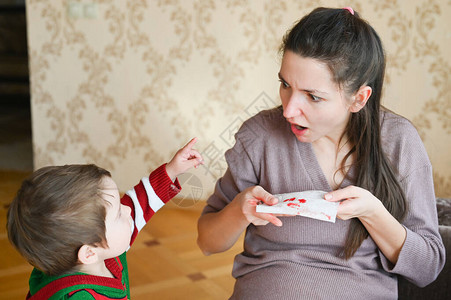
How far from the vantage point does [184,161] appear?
1571 millimetres

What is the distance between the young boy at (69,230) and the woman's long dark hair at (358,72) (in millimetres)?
594

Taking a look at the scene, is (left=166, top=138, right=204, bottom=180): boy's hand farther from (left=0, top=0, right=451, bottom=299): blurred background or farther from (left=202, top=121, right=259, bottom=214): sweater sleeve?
(left=0, top=0, right=451, bottom=299): blurred background

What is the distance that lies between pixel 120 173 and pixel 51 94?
0.77 metres

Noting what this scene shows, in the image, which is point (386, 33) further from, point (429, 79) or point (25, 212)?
point (25, 212)

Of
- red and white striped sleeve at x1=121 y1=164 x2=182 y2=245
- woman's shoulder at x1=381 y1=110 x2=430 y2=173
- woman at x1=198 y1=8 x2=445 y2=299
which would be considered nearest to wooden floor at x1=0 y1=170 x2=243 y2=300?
red and white striped sleeve at x1=121 y1=164 x2=182 y2=245

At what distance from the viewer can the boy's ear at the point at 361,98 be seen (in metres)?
→ 1.30

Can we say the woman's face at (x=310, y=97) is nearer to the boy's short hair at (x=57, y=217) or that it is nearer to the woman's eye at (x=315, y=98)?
the woman's eye at (x=315, y=98)

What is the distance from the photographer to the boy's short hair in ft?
3.99

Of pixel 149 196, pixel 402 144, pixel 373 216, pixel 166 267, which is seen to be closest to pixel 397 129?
pixel 402 144

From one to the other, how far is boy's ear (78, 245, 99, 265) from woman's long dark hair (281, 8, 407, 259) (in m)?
0.63

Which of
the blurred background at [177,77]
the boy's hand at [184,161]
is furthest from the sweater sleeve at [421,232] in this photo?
the blurred background at [177,77]

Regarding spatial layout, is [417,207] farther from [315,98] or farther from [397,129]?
[315,98]

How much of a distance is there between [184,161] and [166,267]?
50.8 inches

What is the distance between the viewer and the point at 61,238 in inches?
48.4
